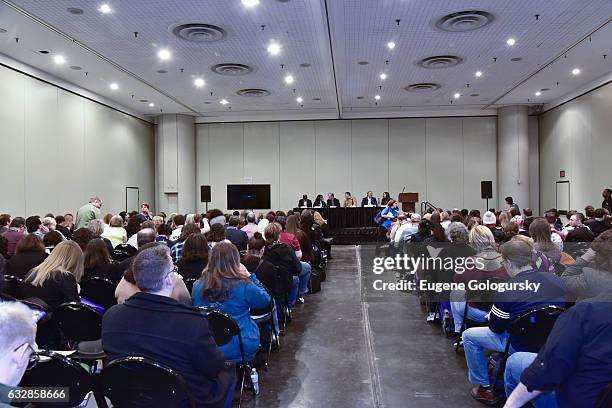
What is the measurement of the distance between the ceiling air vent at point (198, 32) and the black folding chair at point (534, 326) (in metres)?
7.64

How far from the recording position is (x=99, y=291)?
12.2ft

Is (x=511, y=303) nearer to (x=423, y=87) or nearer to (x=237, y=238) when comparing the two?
(x=237, y=238)

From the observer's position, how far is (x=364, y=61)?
10781 millimetres

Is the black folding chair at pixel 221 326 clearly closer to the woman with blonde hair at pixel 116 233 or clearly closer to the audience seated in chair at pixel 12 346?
the audience seated in chair at pixel 12 346

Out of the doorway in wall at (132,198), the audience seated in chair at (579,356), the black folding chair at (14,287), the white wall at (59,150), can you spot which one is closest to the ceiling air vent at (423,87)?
the white wall at (59,150)

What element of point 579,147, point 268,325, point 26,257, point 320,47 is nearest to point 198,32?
point 320,47

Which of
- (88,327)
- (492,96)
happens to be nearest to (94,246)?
(88,327)

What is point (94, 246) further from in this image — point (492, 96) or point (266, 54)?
point (492, 96)

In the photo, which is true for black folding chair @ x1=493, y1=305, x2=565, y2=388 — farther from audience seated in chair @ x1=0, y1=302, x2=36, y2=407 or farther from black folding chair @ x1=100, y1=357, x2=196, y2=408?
audience seated in chair @ x1=0, y1=302, x2=36, y2=407

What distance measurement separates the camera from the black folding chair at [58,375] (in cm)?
196

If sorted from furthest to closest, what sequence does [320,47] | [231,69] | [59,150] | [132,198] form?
1. [132,198]
2. [59,150]
3. [231,69]
4. [320,47]

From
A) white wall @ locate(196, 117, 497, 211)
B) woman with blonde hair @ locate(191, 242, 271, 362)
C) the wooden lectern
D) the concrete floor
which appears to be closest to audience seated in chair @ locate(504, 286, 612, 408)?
the concrete floor

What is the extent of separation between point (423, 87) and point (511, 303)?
456 inches

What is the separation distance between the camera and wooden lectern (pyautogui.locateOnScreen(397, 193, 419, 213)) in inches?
642
